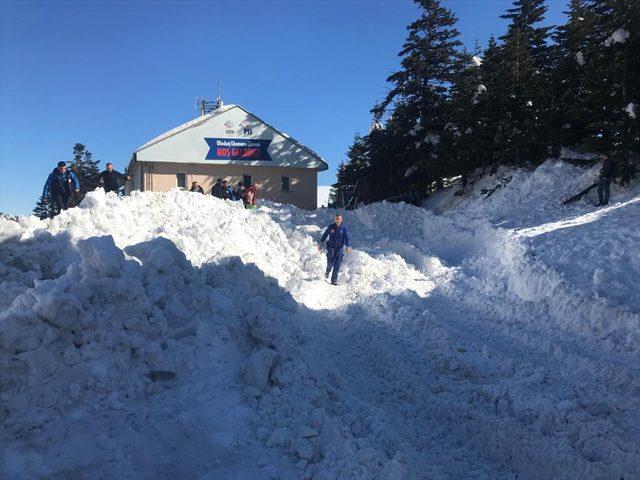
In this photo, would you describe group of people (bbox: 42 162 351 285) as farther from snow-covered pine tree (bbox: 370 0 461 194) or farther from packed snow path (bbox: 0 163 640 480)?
snow-covered pine tree (bbox: 370 0 461 194)

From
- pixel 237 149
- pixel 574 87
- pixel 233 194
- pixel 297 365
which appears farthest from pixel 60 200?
pixel 574 87

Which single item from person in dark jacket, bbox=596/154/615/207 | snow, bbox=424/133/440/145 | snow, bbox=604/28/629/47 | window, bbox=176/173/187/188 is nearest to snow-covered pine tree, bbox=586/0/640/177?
snow, bbox=604/28/629/47

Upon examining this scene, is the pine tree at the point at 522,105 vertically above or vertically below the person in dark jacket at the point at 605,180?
above

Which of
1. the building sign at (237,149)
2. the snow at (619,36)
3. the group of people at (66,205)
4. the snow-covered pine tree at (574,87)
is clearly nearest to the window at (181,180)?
the building sign at (237,149)

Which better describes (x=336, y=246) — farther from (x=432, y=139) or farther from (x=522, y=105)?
(x=432, y=139)

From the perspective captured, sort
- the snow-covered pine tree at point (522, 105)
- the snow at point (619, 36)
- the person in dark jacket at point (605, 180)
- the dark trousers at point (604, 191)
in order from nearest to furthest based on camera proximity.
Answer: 1. the person in dark jacket at point (605, 180)
2. the dark trousers at point (604, 191)
3. the snow at point (619, 36)
4. the snow-covered pine tree at point (522, 105)

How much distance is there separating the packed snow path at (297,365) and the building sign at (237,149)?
1297 centimetres

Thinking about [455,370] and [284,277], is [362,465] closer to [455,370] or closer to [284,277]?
[455,370]

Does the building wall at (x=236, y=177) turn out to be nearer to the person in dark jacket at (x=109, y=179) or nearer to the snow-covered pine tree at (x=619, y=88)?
the person in dark jacket at (x=109, y=179)

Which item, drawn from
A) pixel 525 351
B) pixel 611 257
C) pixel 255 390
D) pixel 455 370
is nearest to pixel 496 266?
pixel 611 257

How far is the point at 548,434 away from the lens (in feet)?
16.1

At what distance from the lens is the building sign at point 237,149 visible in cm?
2309

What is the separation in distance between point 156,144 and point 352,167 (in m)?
19.2

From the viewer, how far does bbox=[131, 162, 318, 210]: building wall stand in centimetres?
2269
